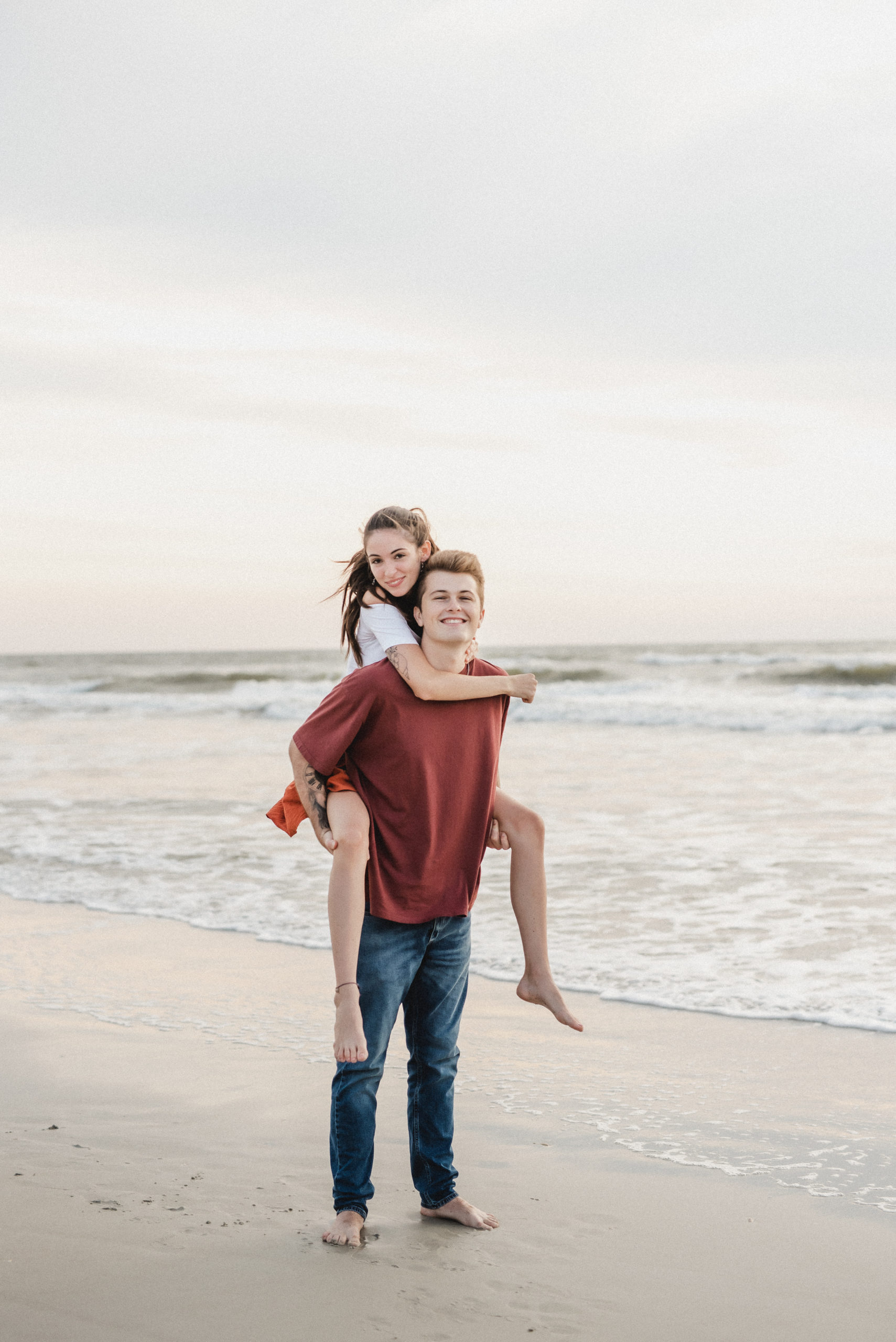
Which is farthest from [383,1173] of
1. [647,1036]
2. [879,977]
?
[879,977]

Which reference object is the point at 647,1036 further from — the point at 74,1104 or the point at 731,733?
the point at 731,733

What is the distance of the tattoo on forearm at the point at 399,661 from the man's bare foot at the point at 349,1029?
80 cm

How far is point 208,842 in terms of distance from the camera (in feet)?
28.8

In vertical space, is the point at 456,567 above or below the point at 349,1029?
above

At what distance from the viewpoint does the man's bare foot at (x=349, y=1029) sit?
9.13 feet

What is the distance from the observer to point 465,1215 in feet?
9.73

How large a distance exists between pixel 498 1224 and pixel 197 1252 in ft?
2.59

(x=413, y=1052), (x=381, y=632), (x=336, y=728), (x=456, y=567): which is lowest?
(x=413, y=1052)

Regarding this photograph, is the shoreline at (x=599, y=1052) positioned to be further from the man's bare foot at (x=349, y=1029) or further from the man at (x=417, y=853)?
the man's bare foot at (x=349, y=1029)

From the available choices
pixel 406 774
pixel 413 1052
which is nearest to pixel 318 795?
pixel 406 774

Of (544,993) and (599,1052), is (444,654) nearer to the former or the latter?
(544,993)

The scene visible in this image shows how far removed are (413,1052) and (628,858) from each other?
5113 mm

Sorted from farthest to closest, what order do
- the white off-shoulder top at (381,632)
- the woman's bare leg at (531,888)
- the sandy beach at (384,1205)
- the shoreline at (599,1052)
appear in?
the shoreline at (599,1052)
the woman's bare leg at (531,888)
the white off-shoulder top at (381,632)
the sandy beach at (384,1205)

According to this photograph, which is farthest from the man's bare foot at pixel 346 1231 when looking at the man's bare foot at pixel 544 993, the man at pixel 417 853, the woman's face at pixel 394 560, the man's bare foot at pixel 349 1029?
the woman's face at pixel 394 560
